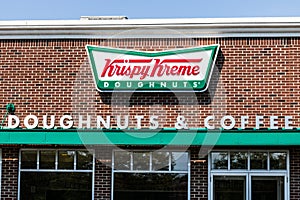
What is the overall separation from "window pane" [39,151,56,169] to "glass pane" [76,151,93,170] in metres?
0.67

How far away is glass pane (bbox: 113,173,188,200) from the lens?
15227mm

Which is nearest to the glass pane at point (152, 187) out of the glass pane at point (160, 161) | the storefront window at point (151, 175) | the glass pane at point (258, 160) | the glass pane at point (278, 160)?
the storefront window at point (151, 175)

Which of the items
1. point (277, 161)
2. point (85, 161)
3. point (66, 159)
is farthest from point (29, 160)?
point (277, 161)

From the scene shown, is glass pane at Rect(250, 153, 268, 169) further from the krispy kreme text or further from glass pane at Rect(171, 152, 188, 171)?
the krispy kreme text

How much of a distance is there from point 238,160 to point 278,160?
3.34 ft

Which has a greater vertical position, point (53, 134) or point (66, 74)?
point (66, 74)

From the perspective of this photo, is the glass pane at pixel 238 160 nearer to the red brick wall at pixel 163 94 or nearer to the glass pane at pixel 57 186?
the red brick wall at pixel 163 94

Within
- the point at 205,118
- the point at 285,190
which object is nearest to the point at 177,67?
the point at 205,118

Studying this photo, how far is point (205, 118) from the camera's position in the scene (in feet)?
50.6

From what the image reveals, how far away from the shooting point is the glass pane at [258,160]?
597 inches

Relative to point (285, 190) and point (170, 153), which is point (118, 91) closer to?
point (170, 153)

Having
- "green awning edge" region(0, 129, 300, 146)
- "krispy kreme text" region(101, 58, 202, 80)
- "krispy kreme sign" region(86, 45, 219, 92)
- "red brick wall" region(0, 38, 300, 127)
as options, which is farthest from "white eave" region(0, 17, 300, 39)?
"green awning edge" region(0, 129, 300, 146)

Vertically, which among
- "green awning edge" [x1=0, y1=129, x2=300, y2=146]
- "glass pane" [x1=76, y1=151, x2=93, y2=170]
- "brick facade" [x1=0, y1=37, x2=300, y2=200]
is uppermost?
"brick facade" [x1=0, y1=37, x2=300, y2=200]

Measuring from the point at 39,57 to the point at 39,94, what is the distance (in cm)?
103
